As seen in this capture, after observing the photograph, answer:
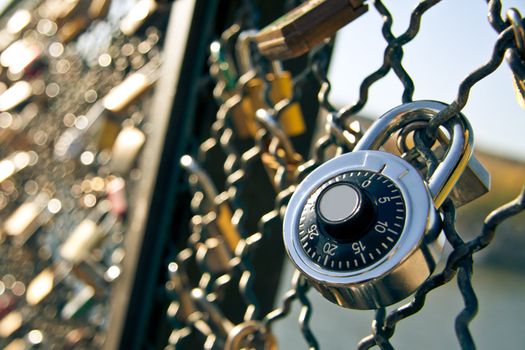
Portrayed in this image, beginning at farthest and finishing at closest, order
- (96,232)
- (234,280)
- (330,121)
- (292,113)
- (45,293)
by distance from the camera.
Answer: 1. (45,293)
2. (96,232)
3. (234,280)
4. (292,113)
5. (330,121)

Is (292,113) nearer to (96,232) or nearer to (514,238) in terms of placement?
(96,232)

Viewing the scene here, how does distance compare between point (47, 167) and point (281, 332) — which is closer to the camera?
point (47, 167)

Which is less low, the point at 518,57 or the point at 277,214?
the point at 518,57

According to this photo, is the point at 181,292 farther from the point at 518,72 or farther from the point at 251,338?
the point at 518,72

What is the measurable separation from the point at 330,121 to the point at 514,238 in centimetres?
1168

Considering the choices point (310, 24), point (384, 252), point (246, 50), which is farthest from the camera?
point (246, 50)

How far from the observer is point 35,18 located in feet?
6.95

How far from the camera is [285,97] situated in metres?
0.75

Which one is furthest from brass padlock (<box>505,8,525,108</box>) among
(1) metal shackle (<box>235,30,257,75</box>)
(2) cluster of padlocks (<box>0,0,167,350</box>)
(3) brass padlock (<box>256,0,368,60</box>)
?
(2) cluster of padlocks (<box>0,0,167,350</box>)

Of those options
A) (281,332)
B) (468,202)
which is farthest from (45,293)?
(281,332)

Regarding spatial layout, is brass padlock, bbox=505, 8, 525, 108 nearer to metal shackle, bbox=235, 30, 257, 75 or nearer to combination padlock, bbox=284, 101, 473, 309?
combination padlock, bbox=284, 101, 473, 309

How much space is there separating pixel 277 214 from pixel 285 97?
134 millimetres

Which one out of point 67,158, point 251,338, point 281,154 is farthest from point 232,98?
point 67,158

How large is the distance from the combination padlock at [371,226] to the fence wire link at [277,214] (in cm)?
4
